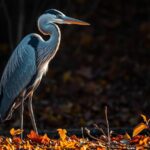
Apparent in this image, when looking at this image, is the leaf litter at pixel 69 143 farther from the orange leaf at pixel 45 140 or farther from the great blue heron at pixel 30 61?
the great blue heron at pixel 30 61

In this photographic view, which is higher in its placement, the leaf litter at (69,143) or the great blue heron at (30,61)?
the great blue heron at (30,61)

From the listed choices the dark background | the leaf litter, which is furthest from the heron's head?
the dark background

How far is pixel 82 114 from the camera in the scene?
1002 centimetres

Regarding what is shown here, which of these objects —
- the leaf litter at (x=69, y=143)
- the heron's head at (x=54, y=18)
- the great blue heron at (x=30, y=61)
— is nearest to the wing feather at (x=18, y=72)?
the great blue heron at (x=30, y=61)

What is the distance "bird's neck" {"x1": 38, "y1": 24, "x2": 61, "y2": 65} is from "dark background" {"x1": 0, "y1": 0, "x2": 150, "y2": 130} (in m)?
2.64

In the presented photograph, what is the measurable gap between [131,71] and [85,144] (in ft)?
18.6

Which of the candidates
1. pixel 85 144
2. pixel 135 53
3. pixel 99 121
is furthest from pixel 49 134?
pixel 135 53

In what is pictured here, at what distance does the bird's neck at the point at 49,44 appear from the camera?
6.88m

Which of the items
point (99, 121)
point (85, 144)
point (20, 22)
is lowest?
point (99, 121)

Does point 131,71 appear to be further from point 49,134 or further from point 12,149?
point 12,149

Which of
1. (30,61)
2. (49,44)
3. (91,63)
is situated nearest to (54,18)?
(49,44)

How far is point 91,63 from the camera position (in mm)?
12234

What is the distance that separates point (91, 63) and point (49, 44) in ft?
17.5

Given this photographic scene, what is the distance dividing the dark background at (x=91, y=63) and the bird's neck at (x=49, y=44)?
264cm
